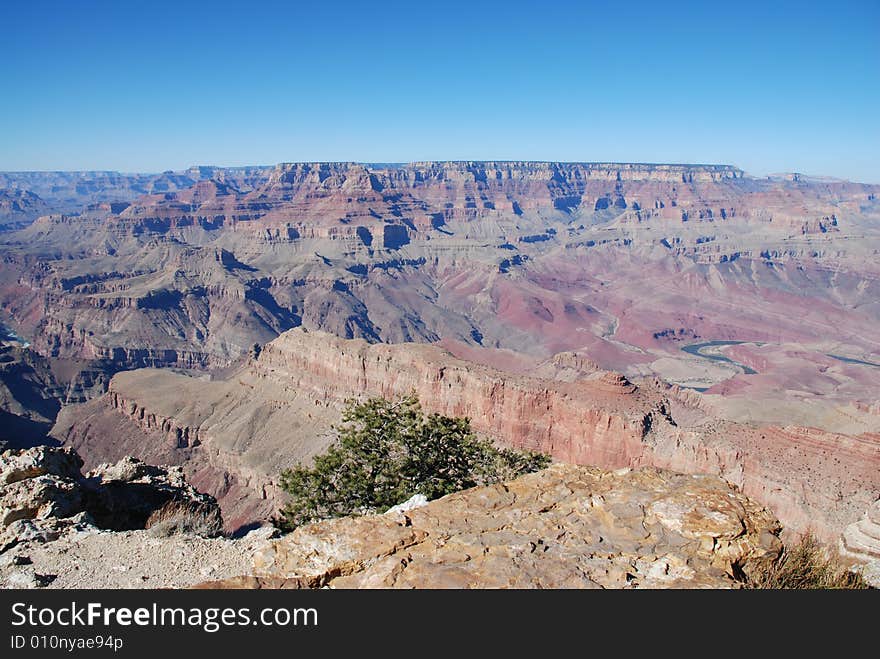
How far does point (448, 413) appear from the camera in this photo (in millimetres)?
60094

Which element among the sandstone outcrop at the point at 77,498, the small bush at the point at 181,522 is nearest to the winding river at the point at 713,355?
the sandstone outcrop at the point at 77,498

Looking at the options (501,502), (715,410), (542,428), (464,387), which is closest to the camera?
(501,502)

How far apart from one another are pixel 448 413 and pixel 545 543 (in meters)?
49.4

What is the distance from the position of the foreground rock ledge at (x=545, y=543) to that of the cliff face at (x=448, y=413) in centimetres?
2979

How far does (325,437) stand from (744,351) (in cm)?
12745

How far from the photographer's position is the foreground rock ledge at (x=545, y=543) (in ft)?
32.0

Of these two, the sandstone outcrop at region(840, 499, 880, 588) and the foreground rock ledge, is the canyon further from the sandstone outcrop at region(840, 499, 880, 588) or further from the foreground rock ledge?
the foreground rock ledge

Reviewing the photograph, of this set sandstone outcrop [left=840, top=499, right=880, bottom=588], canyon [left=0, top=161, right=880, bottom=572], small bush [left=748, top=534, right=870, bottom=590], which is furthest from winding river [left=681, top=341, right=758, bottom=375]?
small bush [left=748, top=534, right=870, bottom=590]

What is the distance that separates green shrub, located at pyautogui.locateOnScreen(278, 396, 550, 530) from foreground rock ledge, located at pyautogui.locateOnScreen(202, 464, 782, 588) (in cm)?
890

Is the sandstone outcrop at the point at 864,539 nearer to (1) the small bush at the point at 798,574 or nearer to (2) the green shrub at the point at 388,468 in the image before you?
(1) the small bush at the point at 798,574

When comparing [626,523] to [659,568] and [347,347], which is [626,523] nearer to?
[659,568]

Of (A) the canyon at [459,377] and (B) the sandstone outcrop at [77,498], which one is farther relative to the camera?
(A) the canyon at [459,377]

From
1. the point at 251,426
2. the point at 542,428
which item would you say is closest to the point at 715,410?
the point at 542,428

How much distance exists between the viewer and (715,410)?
74.4 meters
